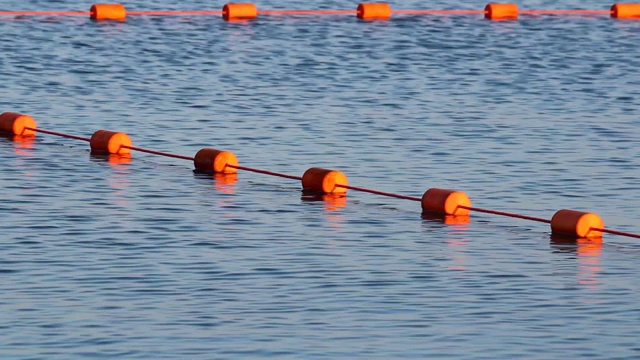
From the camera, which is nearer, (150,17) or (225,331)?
(225,331)

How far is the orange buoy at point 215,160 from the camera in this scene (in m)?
18.8

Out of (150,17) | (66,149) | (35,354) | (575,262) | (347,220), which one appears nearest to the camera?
(35,354)

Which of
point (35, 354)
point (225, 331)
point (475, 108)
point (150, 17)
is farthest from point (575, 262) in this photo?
point (150, 17)

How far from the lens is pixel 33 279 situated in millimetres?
13289

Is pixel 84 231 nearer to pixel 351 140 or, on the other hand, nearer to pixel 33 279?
pixel 33 279

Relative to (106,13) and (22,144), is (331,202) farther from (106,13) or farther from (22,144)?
(106,13)

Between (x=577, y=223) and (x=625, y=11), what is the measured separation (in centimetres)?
2211

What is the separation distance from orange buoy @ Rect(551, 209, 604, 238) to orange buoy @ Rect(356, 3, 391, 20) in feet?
67.1

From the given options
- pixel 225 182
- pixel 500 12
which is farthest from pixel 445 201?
pixel 500 12

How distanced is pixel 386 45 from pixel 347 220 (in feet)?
50.1

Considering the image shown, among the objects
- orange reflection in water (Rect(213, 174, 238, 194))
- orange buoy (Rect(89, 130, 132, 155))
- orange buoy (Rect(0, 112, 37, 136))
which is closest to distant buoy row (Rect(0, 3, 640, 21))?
orange buoy (Rect(0, 112, 37, 136))

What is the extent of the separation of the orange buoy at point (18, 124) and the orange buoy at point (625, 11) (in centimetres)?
1807

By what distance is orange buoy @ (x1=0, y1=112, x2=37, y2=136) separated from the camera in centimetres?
2127

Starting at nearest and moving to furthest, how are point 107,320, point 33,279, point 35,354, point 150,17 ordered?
point 35,354, point 107,320, point 33,279, point 150,17
